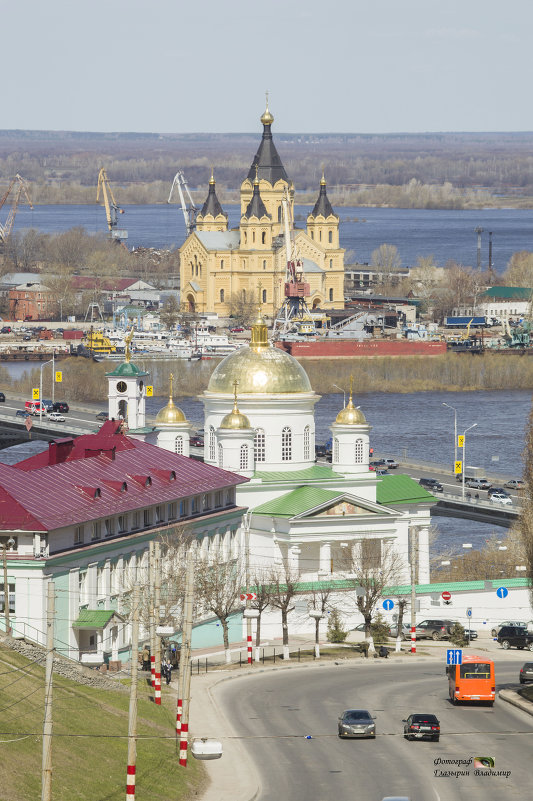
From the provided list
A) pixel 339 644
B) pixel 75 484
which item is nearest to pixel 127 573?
pixel 75 484

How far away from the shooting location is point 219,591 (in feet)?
215

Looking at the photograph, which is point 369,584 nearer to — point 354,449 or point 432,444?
point 354,449

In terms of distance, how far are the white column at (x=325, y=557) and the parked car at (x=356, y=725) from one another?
28.7 metres

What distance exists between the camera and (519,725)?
47750 mm

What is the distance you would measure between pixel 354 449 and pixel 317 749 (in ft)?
120

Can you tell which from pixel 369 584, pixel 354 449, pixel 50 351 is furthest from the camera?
pixel 50 351

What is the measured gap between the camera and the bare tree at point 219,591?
208ft

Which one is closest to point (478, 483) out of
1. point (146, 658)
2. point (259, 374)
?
point (259, 374)

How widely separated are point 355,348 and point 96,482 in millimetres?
121249

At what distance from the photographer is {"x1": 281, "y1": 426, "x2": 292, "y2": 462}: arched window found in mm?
79938

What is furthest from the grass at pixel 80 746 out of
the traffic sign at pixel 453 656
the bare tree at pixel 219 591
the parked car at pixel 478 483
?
the parked car at pixel 478 483

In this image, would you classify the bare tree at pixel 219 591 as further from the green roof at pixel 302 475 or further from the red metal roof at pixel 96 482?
the green roof at pixel 302 475

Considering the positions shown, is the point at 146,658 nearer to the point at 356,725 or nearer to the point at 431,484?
the point at 356,725

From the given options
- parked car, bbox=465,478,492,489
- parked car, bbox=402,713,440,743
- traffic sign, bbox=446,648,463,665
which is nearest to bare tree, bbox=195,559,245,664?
traffic sign, bbox=446,648,463,665
